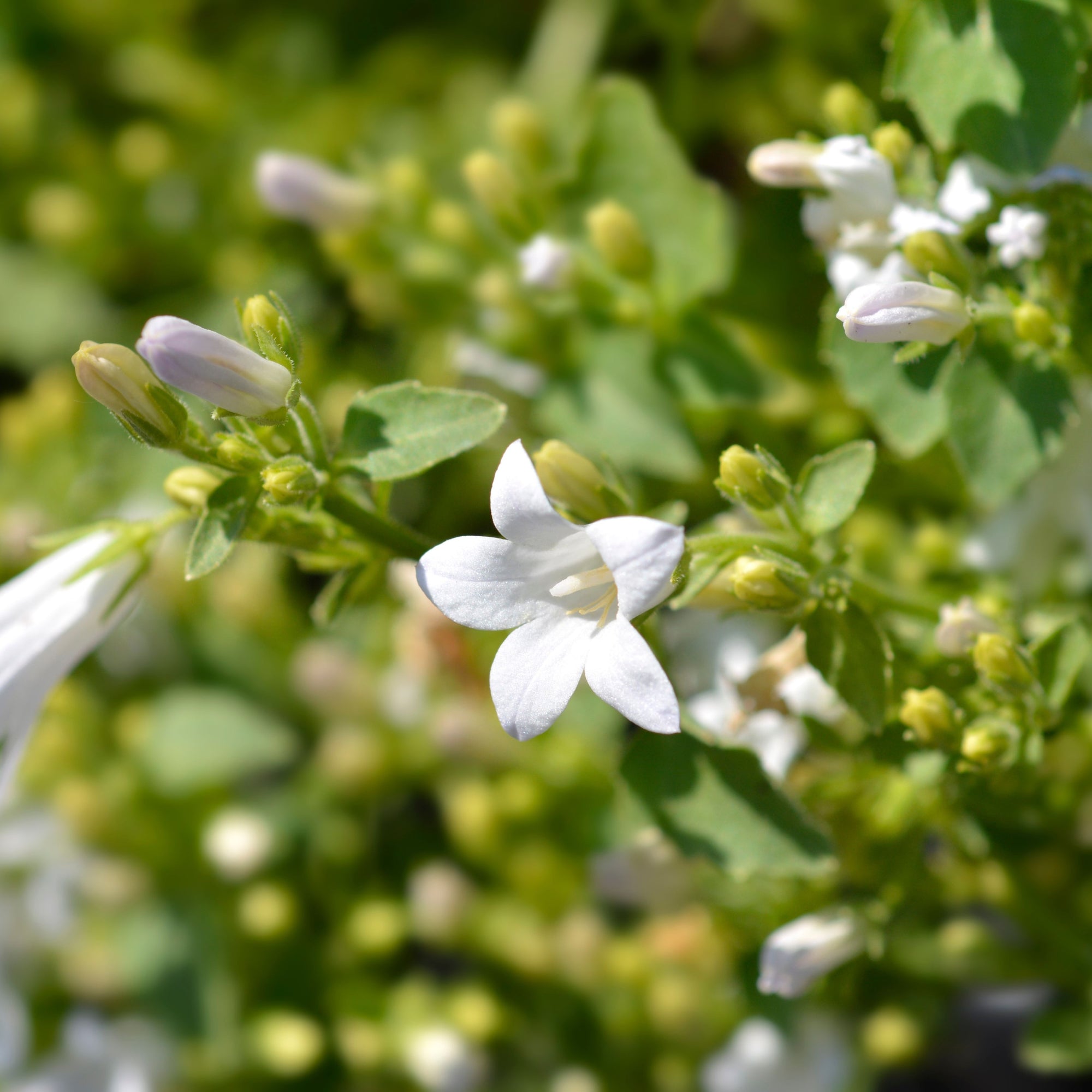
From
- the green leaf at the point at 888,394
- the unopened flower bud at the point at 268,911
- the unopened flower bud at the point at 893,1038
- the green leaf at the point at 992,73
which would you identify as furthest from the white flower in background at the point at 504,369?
the unopened flower bud at the point at 893,1038

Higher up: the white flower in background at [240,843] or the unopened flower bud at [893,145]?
the unopened flower bud at [893,145]

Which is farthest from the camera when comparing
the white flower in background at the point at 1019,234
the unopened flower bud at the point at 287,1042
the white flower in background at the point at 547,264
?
the unopened flower bud at the point at 287,1042

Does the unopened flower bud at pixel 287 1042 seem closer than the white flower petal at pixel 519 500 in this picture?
No

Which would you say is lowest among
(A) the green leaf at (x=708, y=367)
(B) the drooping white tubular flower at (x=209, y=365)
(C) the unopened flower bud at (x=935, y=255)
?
(A) the green leaf at (x=708, y=367)

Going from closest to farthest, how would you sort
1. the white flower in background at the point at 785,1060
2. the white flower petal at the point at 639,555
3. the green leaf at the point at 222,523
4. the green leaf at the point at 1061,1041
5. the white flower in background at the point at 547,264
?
the white flower petal at the point at 639,555 → the green leaf at the point at 222,523 → the green leaf at the point at 1061,1041 → the white flower in background at the point at 547,264 → the white flower in background at the point at 785,1060

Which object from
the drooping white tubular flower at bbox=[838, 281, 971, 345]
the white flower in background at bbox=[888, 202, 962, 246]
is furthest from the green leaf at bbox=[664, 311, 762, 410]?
the drooping white tubular flower at bbox=[838, 281, 971, 345]

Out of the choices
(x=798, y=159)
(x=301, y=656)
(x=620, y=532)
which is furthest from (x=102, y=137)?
(x=620, y=532)

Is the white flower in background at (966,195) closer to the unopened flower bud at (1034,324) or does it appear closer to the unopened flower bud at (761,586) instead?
the unopened flower bud at (1034,324)

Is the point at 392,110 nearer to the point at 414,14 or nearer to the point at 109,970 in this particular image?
the point at 414,14

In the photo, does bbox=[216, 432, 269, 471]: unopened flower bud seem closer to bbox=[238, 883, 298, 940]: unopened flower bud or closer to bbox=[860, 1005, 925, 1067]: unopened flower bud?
bbox=[238, 883, 298, 940]: unopened flower bud
